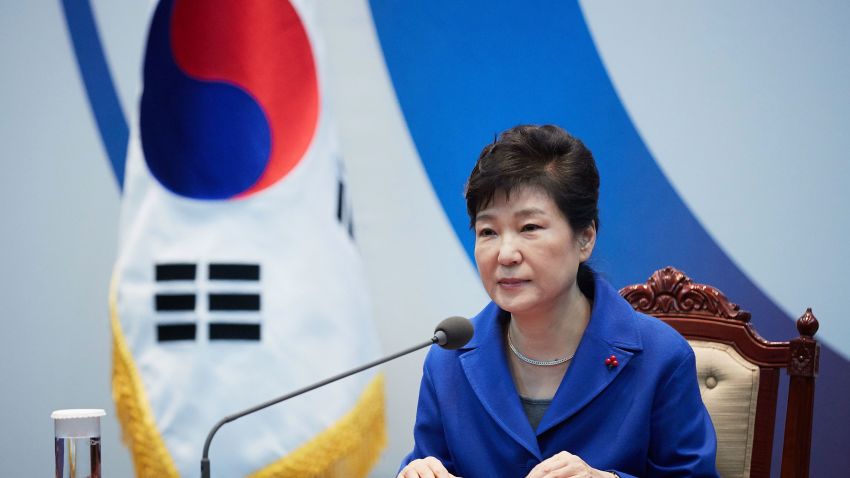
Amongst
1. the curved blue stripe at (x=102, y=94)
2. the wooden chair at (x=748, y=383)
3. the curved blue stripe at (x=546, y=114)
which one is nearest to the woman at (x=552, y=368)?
the wooden chair at (x=748, y=383)

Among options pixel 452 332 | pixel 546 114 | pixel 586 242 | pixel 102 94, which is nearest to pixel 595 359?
pixel 586 242

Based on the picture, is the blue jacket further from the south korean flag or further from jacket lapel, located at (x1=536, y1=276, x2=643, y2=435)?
the south korean flag

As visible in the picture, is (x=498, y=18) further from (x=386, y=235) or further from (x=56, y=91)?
(x=56, y=91)

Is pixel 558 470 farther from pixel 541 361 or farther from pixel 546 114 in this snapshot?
pixel 546 114

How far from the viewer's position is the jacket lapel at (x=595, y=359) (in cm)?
155

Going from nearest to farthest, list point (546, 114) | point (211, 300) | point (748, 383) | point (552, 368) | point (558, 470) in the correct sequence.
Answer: point (558, 470)
point (552, 368)
point (748, 383)
point (211, 300)
point (546, 114)

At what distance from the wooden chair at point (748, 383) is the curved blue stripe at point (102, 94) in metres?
1.92

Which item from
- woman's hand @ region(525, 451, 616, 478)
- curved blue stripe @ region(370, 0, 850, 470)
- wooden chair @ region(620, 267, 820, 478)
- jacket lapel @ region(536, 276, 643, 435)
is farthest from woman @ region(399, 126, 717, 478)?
curved blue stripe @ region(370, 0, 850, 470)

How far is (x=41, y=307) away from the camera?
296cm

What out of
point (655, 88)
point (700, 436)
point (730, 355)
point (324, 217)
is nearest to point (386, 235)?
point (324, 217)

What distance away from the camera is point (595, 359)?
158 cm

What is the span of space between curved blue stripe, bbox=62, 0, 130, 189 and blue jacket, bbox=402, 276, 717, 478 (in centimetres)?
174

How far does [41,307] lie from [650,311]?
2.03 metres

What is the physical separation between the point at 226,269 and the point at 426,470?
100 centimetres
